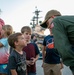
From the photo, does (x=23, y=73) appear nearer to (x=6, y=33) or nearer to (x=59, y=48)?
(x=6, y=33)

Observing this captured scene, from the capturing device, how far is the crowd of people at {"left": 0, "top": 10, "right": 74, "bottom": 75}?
81.0 inches

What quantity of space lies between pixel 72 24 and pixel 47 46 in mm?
2724

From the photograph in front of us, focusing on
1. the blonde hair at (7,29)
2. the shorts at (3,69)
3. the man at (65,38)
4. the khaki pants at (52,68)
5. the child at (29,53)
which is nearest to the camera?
the man at (65,38)

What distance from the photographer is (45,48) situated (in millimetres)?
5133

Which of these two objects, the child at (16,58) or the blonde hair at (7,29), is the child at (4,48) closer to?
the blonde hair at (7,29)

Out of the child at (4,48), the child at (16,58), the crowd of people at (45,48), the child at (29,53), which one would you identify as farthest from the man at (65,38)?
the child at (29,53)

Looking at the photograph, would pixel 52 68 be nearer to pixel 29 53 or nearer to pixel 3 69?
pixel 29 53

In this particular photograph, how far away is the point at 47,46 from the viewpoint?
477cm

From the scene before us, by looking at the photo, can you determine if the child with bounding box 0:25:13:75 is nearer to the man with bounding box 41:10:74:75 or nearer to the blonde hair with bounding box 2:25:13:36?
the blonde hair with bounding box 2:25:13:36

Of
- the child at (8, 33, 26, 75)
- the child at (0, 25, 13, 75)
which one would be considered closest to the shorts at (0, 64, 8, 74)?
the child at (0, 25, 13, 75)

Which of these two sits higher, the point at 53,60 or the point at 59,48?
the point at 59,48

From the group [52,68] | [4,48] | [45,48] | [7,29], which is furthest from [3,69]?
[45,48]

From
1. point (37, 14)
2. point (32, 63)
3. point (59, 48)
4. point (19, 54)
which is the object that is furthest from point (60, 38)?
point (37, 14)

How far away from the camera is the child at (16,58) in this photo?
3832 mm
